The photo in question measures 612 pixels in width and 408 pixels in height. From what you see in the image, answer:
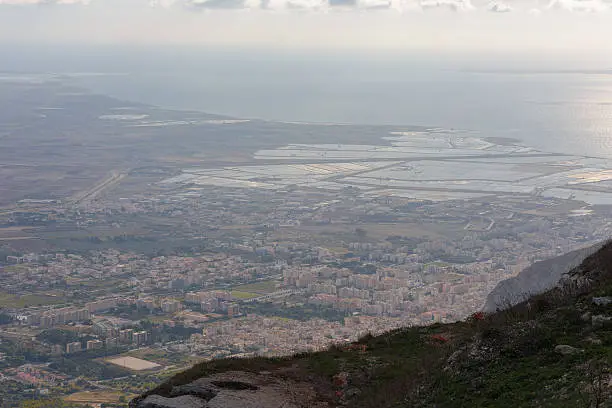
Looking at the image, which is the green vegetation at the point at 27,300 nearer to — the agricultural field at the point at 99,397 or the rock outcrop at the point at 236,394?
the agricultural field at the point at 99,397

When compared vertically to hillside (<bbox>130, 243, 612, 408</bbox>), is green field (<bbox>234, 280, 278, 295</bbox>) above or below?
below

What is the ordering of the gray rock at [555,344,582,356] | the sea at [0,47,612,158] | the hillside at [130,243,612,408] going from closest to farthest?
the hillside at [130,243,612,408], the gray rock at [555,344,582,356], the sea at [0,47,612,158]

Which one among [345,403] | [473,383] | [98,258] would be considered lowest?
[98,258]

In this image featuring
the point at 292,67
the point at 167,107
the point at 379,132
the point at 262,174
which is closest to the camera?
the point at 262,174

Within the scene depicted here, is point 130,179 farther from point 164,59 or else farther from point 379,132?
point 164,59

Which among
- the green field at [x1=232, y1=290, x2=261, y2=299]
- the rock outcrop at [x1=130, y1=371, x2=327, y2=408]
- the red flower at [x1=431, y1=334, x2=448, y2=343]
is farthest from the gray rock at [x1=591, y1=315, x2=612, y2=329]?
the green field at [x1=232, y1=290, x2=261, y2=299]

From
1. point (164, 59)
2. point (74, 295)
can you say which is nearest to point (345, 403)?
point (74, 295)

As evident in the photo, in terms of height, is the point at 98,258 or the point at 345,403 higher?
the point at 345,403

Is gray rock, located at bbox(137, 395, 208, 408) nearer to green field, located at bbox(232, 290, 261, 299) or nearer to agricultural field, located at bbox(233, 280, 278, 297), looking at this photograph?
green field, located at bbox(232, 290, 261, 299)
